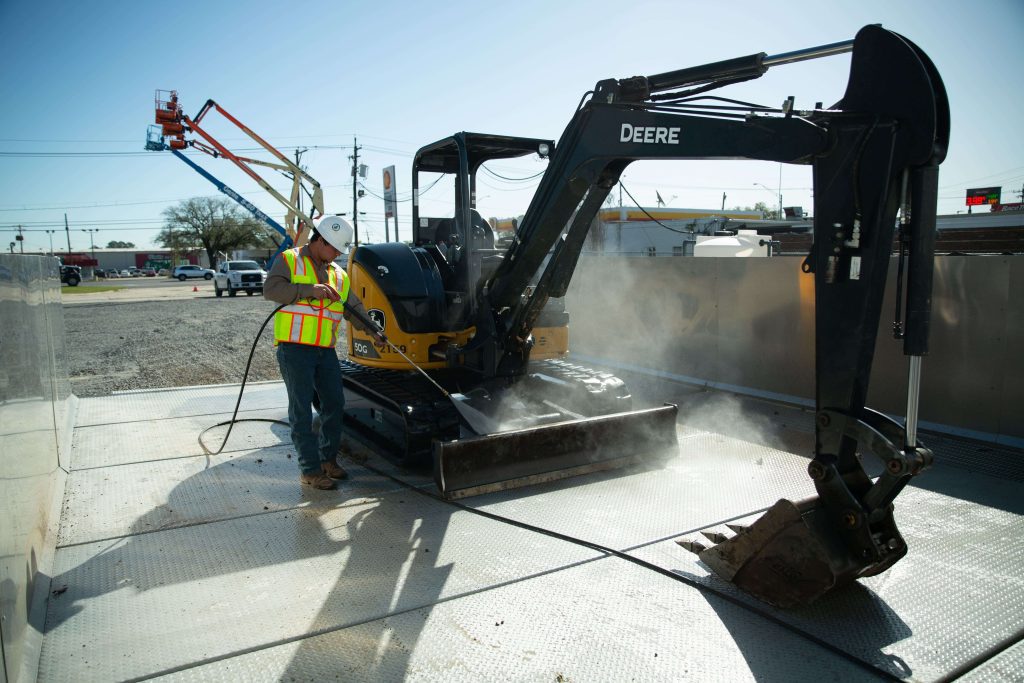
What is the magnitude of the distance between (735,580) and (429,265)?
12.0 ft

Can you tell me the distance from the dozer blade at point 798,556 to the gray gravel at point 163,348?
25.2 feet

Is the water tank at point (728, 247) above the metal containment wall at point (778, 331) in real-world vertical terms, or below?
above

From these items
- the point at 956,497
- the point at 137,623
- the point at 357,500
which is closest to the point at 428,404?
the point at 357,500

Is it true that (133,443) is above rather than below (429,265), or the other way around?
below

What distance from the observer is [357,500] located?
469 centimetres

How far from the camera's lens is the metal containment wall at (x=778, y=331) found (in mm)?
5871

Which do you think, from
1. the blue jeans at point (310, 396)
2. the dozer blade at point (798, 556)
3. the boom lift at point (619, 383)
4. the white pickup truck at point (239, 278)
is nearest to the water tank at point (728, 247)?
the boom lift at point (619, 383)

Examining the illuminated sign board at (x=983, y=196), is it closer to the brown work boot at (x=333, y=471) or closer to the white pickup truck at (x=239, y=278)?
the white pickup truck at (x=239, y=278)

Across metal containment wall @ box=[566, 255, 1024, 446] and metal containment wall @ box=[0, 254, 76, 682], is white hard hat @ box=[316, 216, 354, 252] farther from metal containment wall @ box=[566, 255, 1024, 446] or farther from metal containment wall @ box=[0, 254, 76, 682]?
metal containment wall @ box=[566, 255, 1024, 446]

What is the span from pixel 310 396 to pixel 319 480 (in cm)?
62

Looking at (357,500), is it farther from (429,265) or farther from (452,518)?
(429,265)

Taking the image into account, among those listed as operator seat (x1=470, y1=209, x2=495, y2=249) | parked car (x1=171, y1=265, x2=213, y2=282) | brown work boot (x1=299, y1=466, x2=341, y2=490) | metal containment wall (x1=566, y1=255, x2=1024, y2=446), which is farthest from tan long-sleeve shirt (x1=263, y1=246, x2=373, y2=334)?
parked car (x1=171, y1=265, x2=213, y2=282)

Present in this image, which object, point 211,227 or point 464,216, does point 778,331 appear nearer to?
point 464,216

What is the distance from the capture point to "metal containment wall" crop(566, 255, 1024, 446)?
5.87 m
